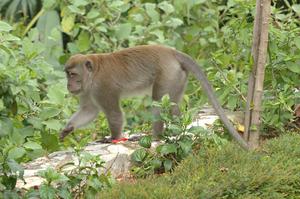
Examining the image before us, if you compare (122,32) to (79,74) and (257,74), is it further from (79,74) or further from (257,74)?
(257,74)

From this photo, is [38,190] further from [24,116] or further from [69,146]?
[69,146]

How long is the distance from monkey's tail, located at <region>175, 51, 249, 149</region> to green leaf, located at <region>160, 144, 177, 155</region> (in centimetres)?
71

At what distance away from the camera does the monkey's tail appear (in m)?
7.46

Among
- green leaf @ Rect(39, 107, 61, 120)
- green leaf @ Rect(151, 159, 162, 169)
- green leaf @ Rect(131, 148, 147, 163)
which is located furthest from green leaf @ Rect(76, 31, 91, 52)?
green leaf @ Rect(151, 159, 162, 169)

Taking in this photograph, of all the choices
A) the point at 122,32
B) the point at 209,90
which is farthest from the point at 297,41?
the point at 122,32

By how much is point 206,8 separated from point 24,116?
6.16 metres

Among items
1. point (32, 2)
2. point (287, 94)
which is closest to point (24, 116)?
point (287, 94)

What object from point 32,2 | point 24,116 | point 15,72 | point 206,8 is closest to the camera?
point 15,72

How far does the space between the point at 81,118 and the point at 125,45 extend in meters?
3.86

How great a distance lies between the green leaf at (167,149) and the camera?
22.8 ft

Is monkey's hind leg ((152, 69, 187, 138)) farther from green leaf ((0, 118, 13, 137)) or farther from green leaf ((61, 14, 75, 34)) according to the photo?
green leaf ((61, 14, 75, 34))

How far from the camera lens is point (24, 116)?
25.5 feet

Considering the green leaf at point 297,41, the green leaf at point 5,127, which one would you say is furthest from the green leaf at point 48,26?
the green leaf at point 5,127

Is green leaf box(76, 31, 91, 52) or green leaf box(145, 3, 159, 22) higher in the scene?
green leaf box(145, 3, 159, 22)
